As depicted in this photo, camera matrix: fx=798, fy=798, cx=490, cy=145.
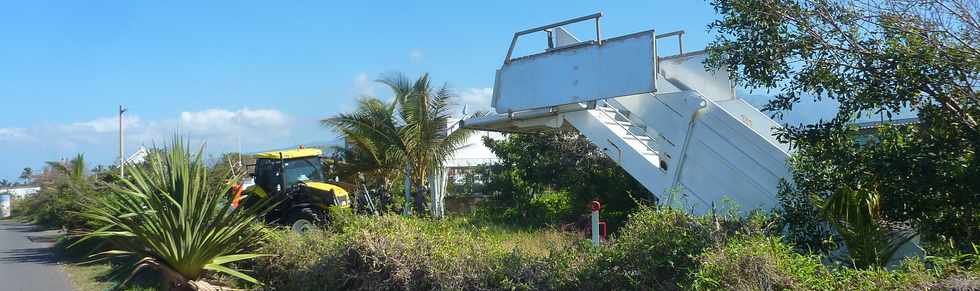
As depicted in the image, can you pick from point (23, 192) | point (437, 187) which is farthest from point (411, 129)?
point (23, 192)

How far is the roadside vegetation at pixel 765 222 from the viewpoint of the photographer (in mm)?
6125

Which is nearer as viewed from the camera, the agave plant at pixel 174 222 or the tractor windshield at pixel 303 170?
the agave plant at pixel 174 222

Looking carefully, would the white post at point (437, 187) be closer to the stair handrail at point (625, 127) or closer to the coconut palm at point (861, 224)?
the stair handrail at point (625, 127)

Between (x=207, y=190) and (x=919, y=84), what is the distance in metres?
7.75

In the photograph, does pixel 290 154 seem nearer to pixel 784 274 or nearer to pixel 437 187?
pixel 437 187

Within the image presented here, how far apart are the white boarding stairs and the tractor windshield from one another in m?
7.36

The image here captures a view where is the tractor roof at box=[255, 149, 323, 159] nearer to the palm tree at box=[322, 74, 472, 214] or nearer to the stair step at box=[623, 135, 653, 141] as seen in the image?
the palm tree at box=[322, 74, 472, 214]

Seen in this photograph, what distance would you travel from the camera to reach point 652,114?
10.4 meters

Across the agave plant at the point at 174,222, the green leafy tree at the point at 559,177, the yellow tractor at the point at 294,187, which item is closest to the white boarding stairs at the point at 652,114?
the agave plant at the point at 174,222

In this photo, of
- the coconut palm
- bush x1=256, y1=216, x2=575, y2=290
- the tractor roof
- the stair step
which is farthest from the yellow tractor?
the coconut palm

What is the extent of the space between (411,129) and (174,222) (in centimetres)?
903

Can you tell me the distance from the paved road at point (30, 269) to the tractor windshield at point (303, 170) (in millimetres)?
4852

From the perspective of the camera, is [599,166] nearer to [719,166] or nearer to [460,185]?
[460,185]

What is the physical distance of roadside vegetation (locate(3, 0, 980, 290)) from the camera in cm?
612
